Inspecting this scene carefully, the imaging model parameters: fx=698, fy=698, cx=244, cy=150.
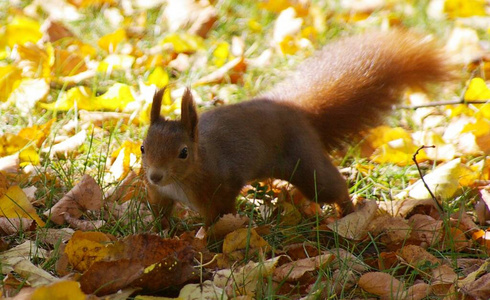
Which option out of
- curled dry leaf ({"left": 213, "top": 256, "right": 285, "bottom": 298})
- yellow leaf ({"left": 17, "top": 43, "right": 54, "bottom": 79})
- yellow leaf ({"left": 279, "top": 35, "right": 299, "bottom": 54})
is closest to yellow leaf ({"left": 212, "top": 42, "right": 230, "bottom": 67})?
yellow leaf ({"left": 279, "top": 35, "right": 299, "bottom": 54})

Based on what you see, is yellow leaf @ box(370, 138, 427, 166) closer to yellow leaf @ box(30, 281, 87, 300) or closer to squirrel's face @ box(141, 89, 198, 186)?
squirrel's face @ box(141, 89, 198, 186)

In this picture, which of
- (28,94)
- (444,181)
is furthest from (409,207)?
(28,94)

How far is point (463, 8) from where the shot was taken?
12.7ft

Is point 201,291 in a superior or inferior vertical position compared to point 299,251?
superior

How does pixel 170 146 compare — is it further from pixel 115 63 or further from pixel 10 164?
pixel 115 63

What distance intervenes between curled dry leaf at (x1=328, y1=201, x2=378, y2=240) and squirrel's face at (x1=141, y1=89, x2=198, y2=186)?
45cm

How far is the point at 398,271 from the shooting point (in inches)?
71.8

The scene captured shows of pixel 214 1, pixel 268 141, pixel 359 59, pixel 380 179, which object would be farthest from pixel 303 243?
pixel 214 1

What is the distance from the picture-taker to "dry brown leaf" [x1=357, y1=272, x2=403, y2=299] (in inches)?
64.8

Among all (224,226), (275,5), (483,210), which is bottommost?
(483,210)

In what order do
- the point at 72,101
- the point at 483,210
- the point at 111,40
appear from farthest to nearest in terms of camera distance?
the point at 111,40 → the point at 72,101 → the point at 483,210

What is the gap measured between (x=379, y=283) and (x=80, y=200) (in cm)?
94

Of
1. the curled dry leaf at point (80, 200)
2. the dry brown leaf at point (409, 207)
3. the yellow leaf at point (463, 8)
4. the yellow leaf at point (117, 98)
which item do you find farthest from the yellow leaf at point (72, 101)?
the yellow leaf at point (463, 8)

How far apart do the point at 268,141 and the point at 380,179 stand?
487mm
